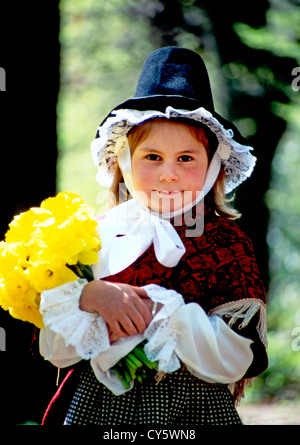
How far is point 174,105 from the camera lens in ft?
8.25

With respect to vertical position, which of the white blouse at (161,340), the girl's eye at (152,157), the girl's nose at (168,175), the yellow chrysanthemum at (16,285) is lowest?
the white blouse at (161,340)

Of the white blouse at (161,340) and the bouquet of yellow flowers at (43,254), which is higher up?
the bouquet of yellow flowers at (43,254)

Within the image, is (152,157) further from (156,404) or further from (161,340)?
(156,404)

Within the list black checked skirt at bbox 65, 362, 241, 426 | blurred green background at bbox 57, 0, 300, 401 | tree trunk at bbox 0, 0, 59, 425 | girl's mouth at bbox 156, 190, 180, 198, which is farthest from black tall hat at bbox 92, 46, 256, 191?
blurred green background at bbox 57, 0, 300, 401

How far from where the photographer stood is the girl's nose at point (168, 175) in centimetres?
250

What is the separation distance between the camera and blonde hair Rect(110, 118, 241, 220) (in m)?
2.57

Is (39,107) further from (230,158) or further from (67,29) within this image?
(67,29)

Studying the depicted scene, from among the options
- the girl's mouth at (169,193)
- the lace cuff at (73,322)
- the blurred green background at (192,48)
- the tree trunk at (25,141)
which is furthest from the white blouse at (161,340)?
the blurred green background at (192,48)

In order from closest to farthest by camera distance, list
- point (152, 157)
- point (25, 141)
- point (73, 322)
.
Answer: point (73, 322) → point (152, 157) → point (25, 141)

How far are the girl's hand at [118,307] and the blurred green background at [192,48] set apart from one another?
185 inches

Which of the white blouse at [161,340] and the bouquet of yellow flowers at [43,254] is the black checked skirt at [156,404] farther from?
the bouquet of yellow flowers at [43,254]

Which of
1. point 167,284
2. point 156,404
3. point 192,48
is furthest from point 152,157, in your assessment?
point 192,48

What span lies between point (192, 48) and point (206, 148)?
468 cm

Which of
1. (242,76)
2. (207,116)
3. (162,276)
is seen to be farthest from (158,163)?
(242,76)
